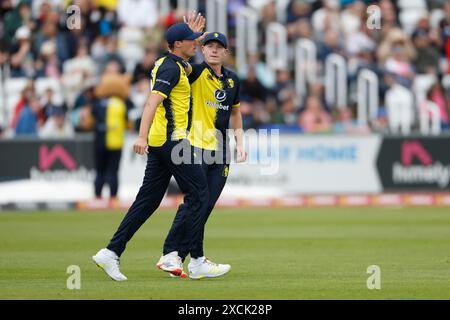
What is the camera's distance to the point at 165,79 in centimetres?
1069

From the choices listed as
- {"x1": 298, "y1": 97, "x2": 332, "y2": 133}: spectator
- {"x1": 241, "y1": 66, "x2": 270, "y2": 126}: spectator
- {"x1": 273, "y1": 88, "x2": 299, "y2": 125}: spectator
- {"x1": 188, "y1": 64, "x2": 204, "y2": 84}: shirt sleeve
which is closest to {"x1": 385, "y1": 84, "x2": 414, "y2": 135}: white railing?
{"x1": 298, "y1": 97, "x2": 332, "y2": 133}: spectator

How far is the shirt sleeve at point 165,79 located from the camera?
10664mm

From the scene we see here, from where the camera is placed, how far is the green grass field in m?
10.0

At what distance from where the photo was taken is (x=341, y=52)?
26.5m

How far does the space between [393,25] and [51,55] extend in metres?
7.77

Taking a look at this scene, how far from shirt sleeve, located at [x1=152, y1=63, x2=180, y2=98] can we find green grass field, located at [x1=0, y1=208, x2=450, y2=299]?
1.72m

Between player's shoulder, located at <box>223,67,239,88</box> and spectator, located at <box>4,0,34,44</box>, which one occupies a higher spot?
spectator, located at <box>4,0,34,44</box>

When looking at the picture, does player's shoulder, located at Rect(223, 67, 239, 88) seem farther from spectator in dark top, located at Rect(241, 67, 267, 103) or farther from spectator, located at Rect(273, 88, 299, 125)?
spectator in dark top, located at Rect(241, 67, 267, 103)

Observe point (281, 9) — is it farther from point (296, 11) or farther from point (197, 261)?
point (197, 261)

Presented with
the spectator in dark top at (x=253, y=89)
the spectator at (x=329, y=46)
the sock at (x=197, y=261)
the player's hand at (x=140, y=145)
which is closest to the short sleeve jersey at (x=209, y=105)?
the player's hand at (x=140, y=145)

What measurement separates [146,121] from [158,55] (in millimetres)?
15199

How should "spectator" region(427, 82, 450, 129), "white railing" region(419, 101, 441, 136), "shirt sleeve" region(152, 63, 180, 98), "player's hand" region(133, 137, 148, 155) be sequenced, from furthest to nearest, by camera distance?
"spectator" region(427, 82, 450, 129), "white railing" region(419, 101, 441, 136), "shirt sleeve" region(152, 63, 180, 98), "player's hand" region(133, 137, 148, 155)

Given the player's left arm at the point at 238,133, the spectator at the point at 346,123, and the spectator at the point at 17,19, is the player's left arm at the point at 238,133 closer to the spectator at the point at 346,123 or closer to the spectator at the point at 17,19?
the spectator at the point at 346,123

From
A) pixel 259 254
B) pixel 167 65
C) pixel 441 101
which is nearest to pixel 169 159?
pixel 167 65
